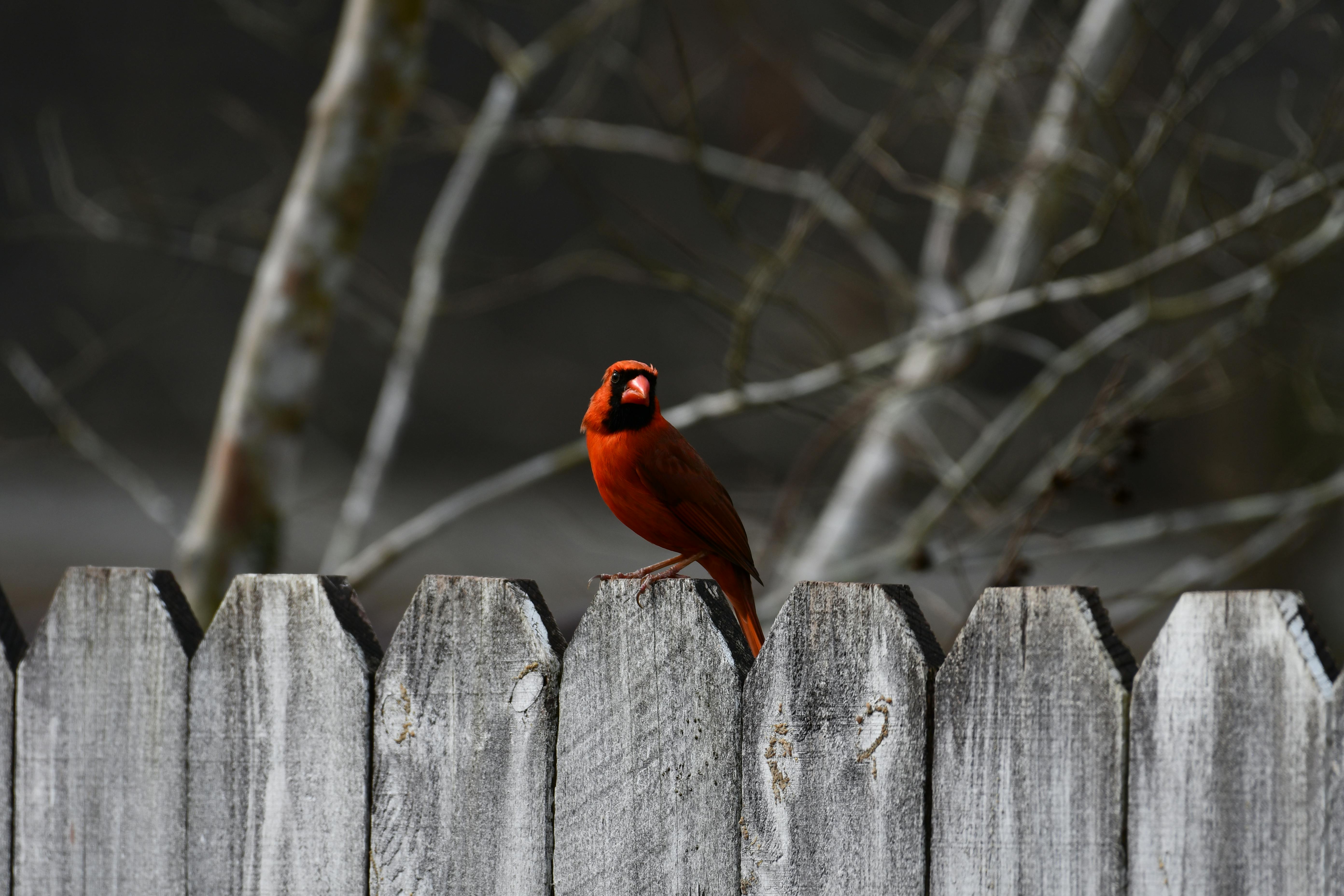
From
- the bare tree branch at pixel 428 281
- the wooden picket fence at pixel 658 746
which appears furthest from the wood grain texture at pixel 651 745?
the bare tree branch at pixel 428 281

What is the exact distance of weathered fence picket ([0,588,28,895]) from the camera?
2.20 meters

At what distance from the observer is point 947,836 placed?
157 centimetres

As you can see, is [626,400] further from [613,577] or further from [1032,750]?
[1032,750]

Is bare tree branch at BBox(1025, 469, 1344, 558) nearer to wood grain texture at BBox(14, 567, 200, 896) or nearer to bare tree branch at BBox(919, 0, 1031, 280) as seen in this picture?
bare tree branch at BBox(919, 0, 1031, 280)

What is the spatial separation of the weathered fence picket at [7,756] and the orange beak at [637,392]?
1183mm

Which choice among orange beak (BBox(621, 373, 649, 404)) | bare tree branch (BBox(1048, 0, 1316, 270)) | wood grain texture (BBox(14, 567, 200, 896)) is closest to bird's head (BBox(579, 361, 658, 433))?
orange beak (BBox(621, 373, 649, 404))

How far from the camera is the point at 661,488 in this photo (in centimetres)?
213

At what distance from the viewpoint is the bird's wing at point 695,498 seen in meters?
2.13

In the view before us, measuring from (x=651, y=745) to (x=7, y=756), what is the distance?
4.07 ft

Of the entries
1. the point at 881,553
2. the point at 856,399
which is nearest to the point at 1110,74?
the point at 856,399

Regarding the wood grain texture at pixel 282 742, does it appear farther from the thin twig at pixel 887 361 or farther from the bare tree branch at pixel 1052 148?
the bare tree branch at pixel 1052 148

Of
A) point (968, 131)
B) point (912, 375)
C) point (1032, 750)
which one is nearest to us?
point (1032, 750)

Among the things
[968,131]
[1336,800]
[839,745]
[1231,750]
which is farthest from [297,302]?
[1336,800]

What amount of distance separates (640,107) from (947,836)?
5.82m
